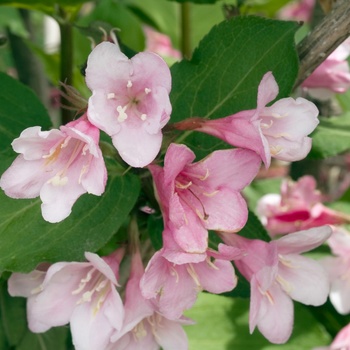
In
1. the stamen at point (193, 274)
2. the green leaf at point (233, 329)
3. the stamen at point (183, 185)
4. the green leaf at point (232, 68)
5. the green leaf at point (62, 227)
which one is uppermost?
the green leaf at point (232, 68)

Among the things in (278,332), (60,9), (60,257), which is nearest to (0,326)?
(60,257)

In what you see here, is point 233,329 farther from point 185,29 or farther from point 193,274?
point 185,29

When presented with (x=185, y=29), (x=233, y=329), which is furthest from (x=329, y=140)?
(x=185, y=29)

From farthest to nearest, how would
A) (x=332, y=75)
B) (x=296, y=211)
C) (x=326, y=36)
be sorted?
(x=296, y=211) → (x=332, y=75) → (x=326, y=36)

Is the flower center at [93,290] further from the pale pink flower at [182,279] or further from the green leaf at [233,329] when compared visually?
the green leaf at [233,329]

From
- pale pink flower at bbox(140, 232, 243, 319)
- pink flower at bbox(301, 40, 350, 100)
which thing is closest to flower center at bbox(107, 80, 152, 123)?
pale pink flower at bbox(140, 232, 243, 319)

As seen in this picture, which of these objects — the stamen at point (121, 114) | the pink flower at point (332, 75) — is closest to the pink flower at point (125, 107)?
the stamen at point (121, 114)

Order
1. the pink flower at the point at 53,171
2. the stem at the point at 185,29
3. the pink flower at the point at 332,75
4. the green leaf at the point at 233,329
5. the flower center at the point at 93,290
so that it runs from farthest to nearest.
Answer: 1. the stem at the point at 185,29
2. the green leaf at the point at 233,329
3. the pink flower at the point at 332,75
4. the flower center at the point at 93,290
5. the pink flower at the point at 53,171
